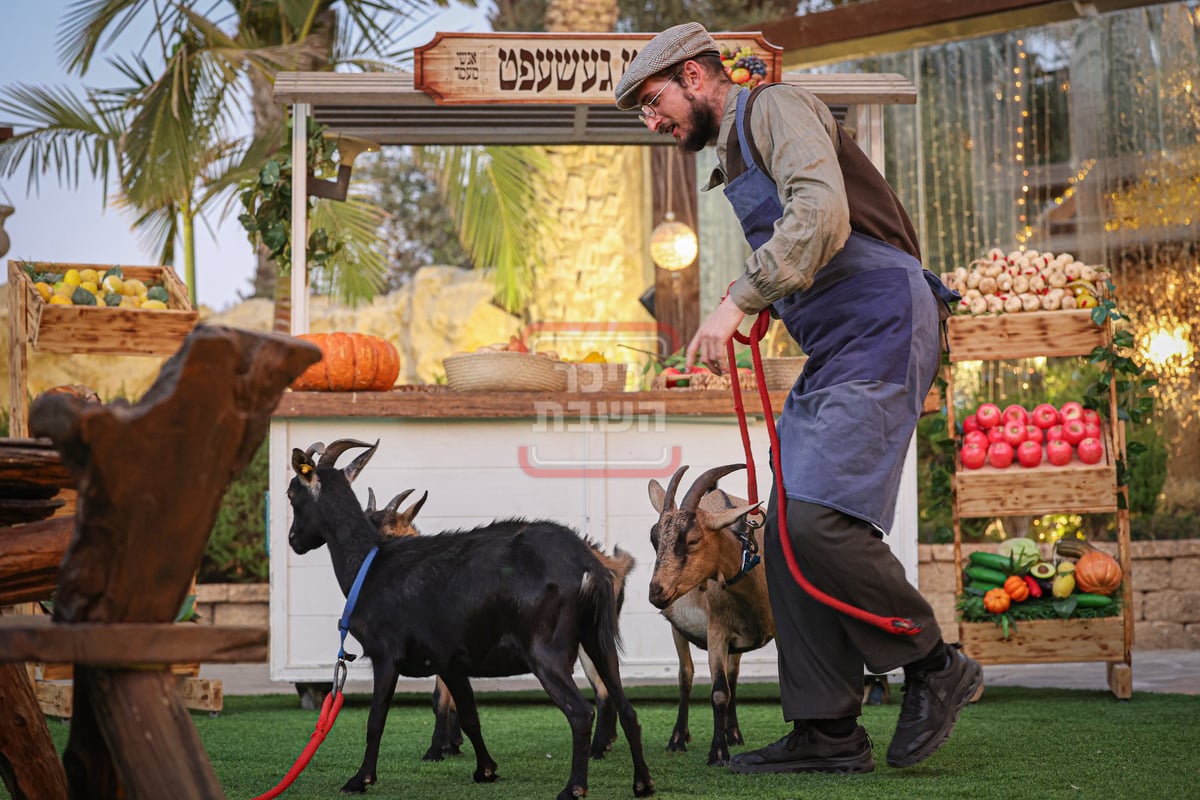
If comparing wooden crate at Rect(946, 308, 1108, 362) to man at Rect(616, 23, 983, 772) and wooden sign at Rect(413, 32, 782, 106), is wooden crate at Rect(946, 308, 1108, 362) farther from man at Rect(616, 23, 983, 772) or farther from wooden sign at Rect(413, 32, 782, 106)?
man at Rect(616, 23, 983, 772)

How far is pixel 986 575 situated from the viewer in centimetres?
612

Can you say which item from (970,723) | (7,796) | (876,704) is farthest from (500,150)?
(7,796)

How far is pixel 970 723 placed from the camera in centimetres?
498

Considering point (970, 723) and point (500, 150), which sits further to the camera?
point (500, 150)

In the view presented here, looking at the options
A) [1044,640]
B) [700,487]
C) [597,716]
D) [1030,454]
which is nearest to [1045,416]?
[1030,454]

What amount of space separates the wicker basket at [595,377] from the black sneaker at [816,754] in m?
2.94

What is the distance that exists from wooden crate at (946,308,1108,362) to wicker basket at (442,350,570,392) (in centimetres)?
196

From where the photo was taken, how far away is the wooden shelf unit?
595 cm

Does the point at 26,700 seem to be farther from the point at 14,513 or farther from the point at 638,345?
the point at 638,345

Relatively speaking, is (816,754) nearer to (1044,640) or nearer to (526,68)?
(1044,640)

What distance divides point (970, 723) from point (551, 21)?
10.4 metres

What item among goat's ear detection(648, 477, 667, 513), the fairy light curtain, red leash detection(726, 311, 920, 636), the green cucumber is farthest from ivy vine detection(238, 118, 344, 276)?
the fairy light curtain

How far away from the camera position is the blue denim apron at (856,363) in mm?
3502

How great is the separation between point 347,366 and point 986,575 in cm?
323
